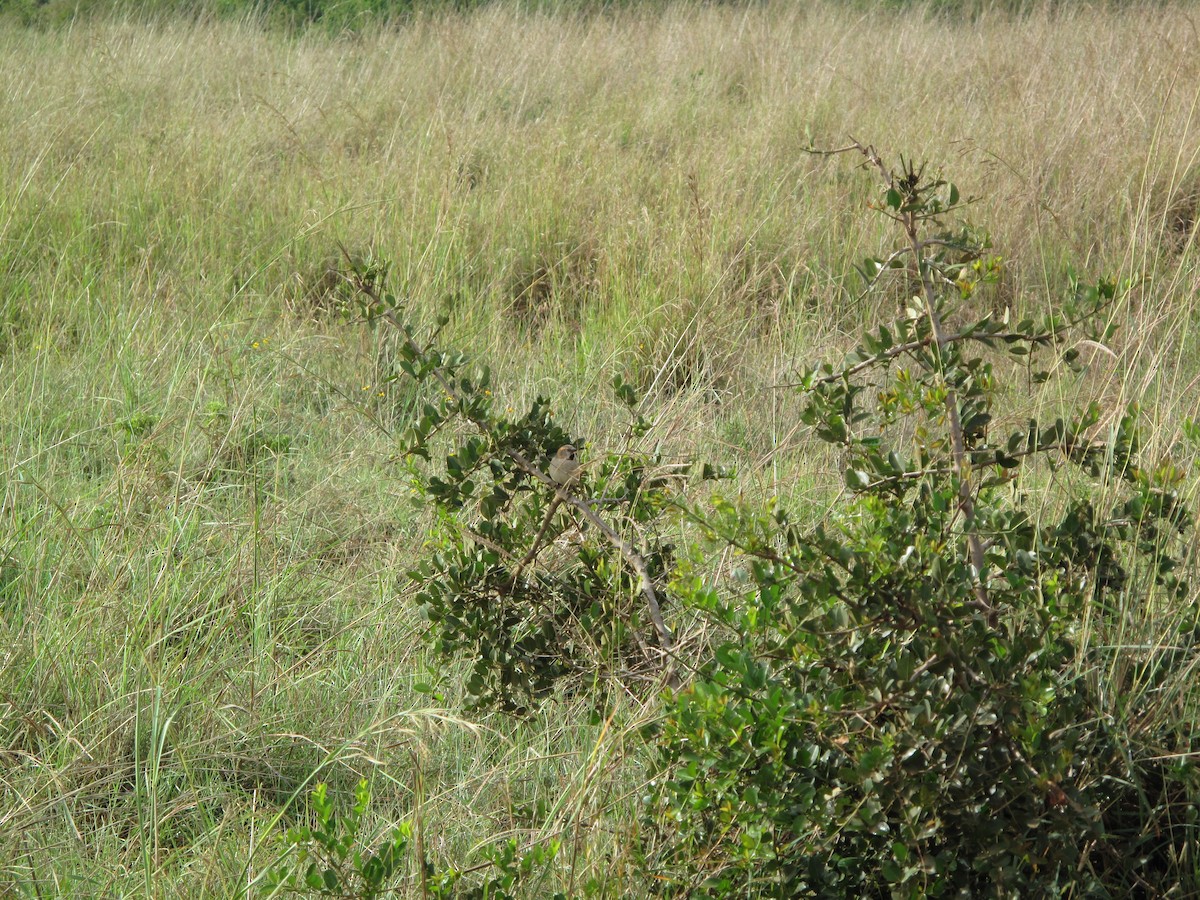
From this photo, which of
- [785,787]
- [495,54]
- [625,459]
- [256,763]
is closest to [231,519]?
[256,763]

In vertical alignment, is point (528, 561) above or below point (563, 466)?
below

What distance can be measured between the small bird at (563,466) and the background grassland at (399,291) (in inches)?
14.0

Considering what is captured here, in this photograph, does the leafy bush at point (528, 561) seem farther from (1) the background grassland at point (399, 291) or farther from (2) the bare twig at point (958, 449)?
(2) the bare twig at point (958, 449)

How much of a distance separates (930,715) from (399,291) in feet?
8.89

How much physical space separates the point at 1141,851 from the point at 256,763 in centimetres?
131

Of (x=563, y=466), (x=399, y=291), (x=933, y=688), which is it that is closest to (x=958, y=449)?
(x=933, y=688)

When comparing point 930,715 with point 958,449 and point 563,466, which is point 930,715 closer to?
point 958,449

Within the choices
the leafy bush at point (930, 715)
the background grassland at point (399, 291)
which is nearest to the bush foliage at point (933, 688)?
the leafy bush at point (930, 715)

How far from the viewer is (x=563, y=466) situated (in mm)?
1880

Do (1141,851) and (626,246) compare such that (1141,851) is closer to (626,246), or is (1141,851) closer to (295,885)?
(295,885)

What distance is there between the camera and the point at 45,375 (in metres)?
2.95

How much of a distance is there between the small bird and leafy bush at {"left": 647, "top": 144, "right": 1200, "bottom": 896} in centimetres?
43

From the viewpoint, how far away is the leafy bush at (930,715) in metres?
1.34

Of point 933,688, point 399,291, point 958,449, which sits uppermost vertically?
point 958,449
